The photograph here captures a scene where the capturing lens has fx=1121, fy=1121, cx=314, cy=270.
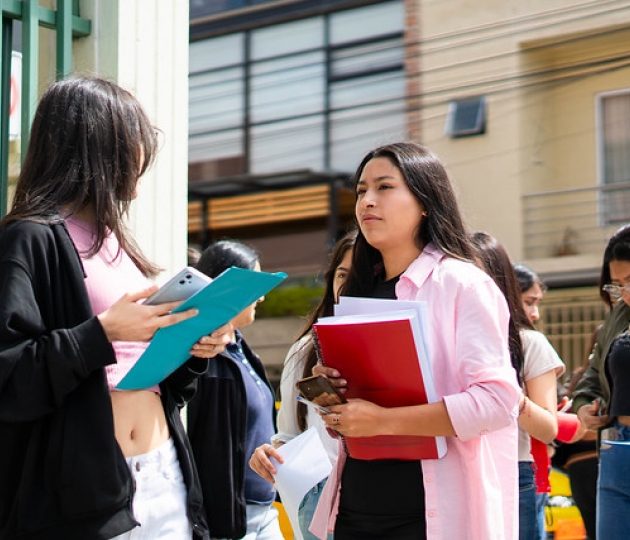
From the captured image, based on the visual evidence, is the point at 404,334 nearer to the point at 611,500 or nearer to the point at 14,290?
→ the point at 14,290

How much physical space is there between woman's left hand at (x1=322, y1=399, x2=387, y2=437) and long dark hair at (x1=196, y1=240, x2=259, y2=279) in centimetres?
209

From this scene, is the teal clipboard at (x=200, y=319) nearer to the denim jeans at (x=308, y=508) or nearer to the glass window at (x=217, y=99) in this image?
the denim jeans at (x=308, y=508)

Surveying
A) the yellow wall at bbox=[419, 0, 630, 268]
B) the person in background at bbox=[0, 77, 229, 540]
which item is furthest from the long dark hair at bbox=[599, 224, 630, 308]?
the yellow wall at bbox=[419, 0, 630, 268]

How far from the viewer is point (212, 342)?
2848mm

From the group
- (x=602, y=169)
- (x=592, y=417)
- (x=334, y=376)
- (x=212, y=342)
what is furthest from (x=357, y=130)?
(x=212, y=342)

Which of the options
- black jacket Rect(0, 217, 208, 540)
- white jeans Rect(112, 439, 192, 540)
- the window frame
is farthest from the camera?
the window frame

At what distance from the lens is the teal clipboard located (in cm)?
258

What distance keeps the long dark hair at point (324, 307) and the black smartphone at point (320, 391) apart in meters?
0.51

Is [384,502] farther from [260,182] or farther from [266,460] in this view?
[260,182]

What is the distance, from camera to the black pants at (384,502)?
304cm

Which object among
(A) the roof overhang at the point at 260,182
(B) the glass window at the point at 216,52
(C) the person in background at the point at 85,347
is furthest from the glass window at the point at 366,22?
(C) the person in background at the point at 85,347

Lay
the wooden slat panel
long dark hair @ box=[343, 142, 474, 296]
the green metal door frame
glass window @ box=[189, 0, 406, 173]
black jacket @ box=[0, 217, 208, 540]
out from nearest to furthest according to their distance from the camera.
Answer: black jacket @ box=[0, 217, 208, 540] → long dark hair @ box=[343, 142, 474, 296] → the green metal door frame → glass window @ box=[189, 0, 406, 173] → the wooden slat panel

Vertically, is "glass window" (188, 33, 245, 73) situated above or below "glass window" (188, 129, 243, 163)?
above

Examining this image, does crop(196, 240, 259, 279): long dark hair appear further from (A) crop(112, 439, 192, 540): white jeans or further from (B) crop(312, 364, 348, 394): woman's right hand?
(A) crop(112, 439, 192, 540): white jeans
